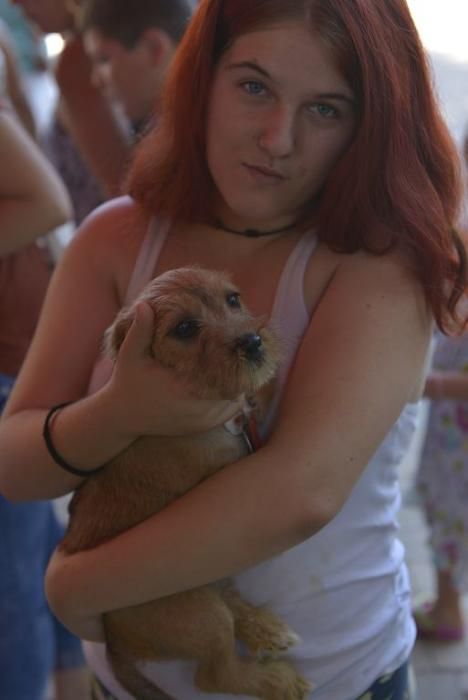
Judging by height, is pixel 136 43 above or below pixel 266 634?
above

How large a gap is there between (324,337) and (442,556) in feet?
5.82

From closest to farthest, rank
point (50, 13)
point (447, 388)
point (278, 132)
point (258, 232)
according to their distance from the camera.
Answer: point (278, 132)
point (258, 232)
point (447, 388)
point (50, 13)

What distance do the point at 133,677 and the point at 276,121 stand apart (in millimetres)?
800

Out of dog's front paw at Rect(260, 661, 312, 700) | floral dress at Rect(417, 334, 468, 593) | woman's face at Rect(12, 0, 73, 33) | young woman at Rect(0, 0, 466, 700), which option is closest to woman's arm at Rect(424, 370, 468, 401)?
floral dress at Rect(417, 334, 468, 593)

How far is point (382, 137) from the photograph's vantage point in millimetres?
1027

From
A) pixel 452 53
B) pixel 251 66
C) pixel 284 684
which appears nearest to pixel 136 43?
pixel 251 66

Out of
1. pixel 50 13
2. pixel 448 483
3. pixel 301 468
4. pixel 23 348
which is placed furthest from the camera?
pixel 50 13

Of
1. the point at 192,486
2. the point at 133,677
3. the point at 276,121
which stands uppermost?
the point at 276,121

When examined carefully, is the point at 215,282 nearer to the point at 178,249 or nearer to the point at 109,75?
the point at 178,249

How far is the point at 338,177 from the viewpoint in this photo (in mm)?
1062

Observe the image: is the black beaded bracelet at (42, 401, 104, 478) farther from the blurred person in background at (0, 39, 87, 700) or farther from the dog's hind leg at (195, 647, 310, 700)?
the blurred person in background at (0, 39, 87, 700)

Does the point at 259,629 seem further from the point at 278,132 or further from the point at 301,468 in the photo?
the point at 278,132

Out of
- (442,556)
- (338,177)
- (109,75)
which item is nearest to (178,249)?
(338,177)

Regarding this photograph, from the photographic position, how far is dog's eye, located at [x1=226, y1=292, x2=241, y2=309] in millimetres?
1043
